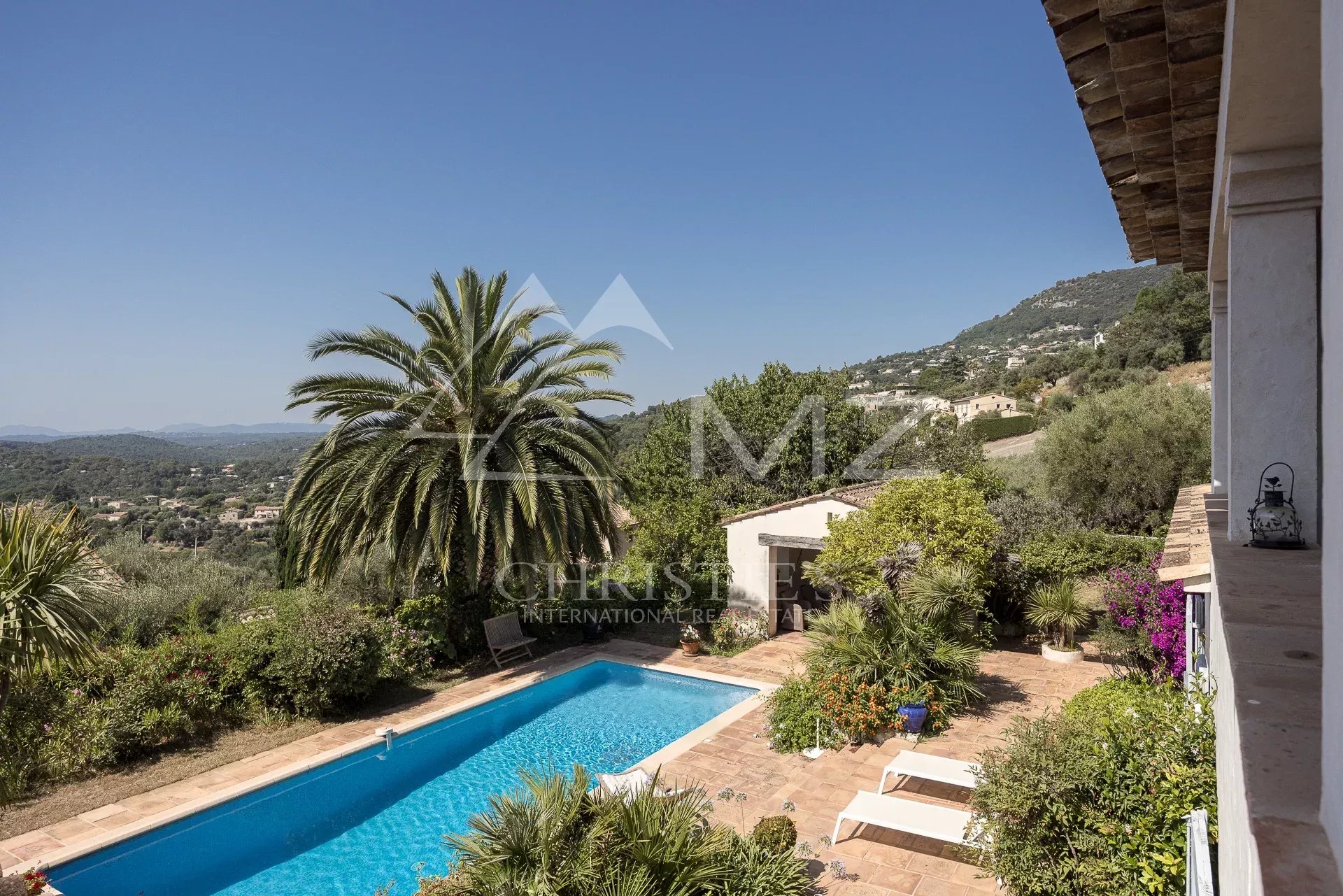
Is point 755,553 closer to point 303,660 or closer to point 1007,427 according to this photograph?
point 303,660

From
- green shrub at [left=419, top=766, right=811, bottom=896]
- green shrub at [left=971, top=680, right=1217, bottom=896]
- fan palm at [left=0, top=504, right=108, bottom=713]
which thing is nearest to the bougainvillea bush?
green shrub at [left=971, top=680, right=1217, bottom=896]

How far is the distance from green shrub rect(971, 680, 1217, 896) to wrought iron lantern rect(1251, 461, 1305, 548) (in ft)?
7.80

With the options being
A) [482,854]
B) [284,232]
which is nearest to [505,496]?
[482,854]

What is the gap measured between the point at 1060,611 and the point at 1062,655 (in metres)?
0.74

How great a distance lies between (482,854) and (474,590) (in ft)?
27.7

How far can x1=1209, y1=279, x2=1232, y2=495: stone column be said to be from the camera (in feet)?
16.9

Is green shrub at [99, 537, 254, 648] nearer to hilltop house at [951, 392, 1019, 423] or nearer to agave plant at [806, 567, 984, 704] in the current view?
agave plant at [806, 567, 984, 704]

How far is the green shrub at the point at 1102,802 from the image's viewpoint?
4938 millimetres

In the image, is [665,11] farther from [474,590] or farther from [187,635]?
[187,635]

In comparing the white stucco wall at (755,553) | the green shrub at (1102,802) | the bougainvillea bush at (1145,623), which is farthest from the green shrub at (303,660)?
the bougainvillea bush at (1145,623)

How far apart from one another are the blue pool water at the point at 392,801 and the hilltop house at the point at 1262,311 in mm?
7832

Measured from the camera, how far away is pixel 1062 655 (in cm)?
1255

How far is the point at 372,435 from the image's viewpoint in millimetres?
12680

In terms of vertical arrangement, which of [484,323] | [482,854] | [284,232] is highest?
[284,232]
